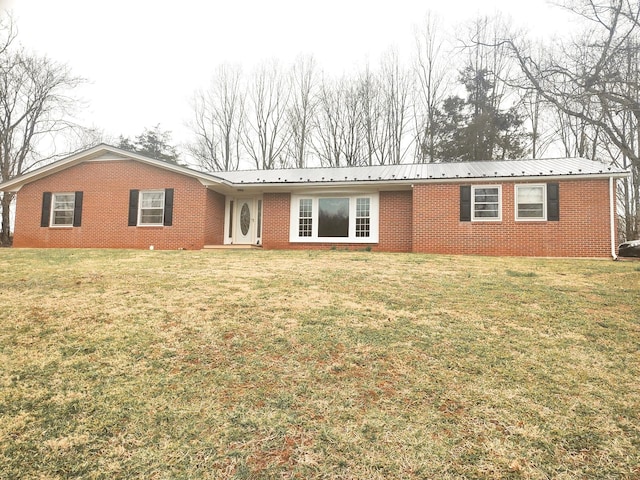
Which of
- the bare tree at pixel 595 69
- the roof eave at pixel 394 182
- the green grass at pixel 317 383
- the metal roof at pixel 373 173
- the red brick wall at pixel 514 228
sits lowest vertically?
the green grass at pixel 317 383

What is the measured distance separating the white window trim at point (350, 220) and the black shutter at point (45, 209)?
968 centimetres

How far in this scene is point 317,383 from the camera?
288 centimetres

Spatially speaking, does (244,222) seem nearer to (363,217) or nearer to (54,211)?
(363,217)

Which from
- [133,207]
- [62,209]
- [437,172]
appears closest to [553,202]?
[437,172]

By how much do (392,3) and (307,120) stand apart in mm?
13859

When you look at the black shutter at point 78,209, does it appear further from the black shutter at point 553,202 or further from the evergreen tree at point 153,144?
the black shutter at point 553,202

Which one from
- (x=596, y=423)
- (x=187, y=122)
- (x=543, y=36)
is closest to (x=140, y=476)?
(x=596, y=423)

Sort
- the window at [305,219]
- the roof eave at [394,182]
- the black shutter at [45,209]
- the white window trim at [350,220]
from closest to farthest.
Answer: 1. the roof eave at [394,182]
2. the white window trim at [350,220]
3. the window at [305,219]
4. the black shutter at [45,209]

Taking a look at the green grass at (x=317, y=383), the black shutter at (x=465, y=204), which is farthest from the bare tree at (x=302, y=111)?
the green grass at (x=317, y=383)

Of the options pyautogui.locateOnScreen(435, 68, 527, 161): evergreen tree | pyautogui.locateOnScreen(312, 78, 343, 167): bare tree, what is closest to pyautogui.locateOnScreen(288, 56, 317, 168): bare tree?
pyautogui.locateOnScreen(312, 78, 343, 167): bare tree

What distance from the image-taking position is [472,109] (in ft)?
73.4

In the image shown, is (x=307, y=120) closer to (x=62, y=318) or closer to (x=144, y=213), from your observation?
(x=144, y=213)

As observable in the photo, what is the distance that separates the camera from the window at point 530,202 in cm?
1158

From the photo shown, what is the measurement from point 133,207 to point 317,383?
43.4 ft
